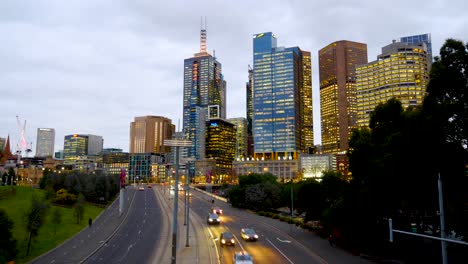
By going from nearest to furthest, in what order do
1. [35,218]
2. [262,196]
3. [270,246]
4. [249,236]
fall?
[35,218] → [270,246] → [249,236] → [262,196]

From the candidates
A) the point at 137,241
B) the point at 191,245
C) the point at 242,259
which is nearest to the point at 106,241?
the point at 137,241

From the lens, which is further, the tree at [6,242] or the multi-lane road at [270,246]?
the multi-lane road at [270,246]

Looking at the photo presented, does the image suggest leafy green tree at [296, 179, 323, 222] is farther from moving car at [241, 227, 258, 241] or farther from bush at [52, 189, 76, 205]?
bush at [52, 189, 76, 205]

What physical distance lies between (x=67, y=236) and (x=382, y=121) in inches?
1682

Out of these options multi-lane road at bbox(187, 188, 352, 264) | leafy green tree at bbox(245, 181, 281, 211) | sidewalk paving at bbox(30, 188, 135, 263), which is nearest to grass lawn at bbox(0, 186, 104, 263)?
sidewalk paving at bbox(30, 188, 135, 263)

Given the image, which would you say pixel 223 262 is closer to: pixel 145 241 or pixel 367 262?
pixel 367 262

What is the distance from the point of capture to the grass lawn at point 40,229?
43916 mm

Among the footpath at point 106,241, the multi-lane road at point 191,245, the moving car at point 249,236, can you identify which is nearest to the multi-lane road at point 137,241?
A: the multi-lane road at point 191,245

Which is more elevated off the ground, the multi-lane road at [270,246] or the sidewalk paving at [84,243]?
the multi-lane road at [270,246]

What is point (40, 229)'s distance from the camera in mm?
55156

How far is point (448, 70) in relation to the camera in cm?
3033

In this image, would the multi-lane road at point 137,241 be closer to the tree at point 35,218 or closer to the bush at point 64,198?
the tree at point 35,218

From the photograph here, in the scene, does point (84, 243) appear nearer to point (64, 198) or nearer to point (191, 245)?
point (191, 245)

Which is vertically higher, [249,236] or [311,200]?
[311,200]
